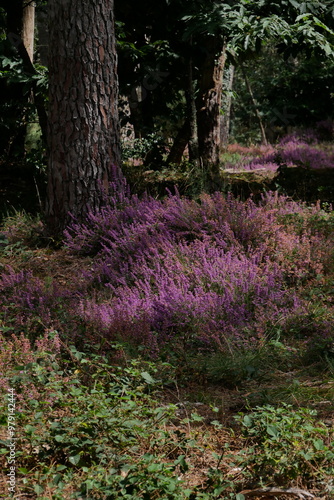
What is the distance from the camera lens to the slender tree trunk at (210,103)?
30.1 ft

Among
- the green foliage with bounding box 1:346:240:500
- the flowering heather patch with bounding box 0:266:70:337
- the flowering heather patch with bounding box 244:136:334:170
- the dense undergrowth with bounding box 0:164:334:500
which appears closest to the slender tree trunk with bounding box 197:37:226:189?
the flowering heather patch with bounding box 244:136:334:170

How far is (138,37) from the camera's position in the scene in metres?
9.73

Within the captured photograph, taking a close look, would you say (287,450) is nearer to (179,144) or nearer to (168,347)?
(168,347)

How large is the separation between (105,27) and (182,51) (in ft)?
9.50

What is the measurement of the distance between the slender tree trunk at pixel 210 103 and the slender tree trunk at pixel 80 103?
113 inches

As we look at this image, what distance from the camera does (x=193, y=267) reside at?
16.9 feet

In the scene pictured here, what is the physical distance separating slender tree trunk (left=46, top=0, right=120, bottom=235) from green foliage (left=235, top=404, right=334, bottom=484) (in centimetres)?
424

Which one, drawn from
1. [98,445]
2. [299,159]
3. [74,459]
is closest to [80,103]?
[98,445]

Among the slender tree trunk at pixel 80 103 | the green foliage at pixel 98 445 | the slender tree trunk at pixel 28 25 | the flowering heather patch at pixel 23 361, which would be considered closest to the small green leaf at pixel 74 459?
the green foliage at pixel 98 445

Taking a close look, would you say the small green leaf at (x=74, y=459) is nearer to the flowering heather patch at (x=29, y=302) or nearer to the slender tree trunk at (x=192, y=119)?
the flowering heather patch at (x=29, y=302)

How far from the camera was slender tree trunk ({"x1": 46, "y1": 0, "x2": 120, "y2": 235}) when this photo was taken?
21.1ft

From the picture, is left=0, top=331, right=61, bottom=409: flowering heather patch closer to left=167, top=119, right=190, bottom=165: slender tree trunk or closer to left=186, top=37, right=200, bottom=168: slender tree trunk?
left=186, top=37, right=200, bottom=168: slender tree trunk

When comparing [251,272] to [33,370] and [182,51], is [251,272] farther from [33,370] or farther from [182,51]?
[182,51]

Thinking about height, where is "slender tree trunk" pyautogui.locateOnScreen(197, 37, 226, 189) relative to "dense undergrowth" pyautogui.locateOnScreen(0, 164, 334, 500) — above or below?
above
